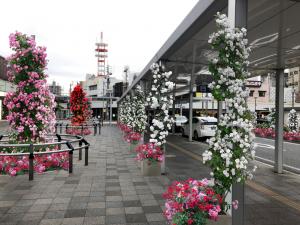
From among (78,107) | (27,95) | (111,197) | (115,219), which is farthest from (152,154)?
(78,107)

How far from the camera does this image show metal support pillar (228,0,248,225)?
4070 mm

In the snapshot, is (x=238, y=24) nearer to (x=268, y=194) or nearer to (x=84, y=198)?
(x=268, y=194)

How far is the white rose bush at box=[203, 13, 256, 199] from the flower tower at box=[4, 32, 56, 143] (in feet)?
24.6

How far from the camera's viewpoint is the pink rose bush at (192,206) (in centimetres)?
351

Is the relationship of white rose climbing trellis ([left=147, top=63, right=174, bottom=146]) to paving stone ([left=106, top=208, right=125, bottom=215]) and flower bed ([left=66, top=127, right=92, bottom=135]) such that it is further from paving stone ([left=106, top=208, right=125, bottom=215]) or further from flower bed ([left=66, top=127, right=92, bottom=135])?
flower bed ([left=66, top=127, right=92, bottom=135])

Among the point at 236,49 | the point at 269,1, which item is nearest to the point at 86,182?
the point at 236,49

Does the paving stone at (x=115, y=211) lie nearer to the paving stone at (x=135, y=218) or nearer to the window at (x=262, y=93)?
the paving stone at (x=135, y=218)

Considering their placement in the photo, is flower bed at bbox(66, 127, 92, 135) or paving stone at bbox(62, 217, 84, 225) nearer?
paving stone at bbox(62, 217, 84, 225)

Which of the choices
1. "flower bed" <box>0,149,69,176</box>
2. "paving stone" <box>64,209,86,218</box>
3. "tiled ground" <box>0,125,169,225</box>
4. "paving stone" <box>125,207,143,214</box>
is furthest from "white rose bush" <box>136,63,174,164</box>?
"paving stone" <box>64,209,86,218</box>

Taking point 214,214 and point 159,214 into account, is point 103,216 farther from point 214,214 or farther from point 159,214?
point 214,214

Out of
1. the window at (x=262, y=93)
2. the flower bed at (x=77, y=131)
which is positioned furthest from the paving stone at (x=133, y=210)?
the window at (x=262, y=93)

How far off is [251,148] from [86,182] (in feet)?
16.1

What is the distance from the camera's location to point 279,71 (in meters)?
9.78

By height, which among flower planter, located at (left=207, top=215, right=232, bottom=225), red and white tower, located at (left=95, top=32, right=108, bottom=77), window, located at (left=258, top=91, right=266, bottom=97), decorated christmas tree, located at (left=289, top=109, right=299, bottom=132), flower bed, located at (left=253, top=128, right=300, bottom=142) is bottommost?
flower bed, located at (left=253, top=128, right=300, bottom=142)
